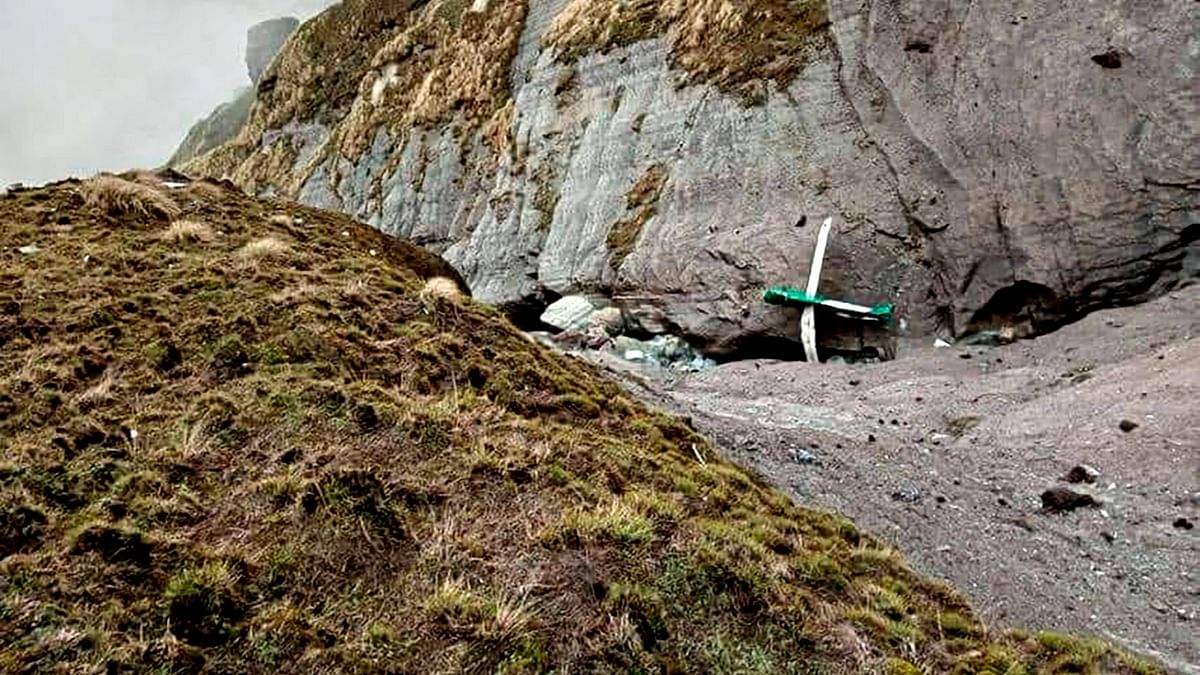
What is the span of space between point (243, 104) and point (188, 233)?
178902mm

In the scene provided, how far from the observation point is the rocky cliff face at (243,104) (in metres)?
166

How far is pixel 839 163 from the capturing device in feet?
106

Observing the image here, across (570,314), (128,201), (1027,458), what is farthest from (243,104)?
(1027,458)

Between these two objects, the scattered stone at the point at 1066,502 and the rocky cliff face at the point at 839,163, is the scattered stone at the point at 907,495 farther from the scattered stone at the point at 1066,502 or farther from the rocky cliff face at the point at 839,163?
the rocky cliff face at the point at 839,163

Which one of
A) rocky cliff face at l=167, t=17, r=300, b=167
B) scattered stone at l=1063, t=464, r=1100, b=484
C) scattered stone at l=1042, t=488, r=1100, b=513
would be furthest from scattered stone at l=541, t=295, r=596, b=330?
rocky cliff face at l=167, t=17, r=300, b=167

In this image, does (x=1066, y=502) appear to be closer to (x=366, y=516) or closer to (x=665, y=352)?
(x=366, y=516)

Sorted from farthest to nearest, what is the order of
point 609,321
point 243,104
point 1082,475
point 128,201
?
point 243,104
point 609,321
point 128,201
point 1082,475

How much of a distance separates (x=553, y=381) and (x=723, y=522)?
385cm

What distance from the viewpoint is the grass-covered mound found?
6.46 meters

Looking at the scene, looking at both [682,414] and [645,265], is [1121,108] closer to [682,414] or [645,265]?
[645,265]

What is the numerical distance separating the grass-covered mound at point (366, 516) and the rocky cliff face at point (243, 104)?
164419 millimetres

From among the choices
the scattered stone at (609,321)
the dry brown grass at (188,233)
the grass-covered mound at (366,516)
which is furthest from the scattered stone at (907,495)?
the scattered stone at (609,321)

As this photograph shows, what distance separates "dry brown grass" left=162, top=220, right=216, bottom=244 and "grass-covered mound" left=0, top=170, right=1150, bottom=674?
120 centimetres

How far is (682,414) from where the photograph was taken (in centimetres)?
1739
